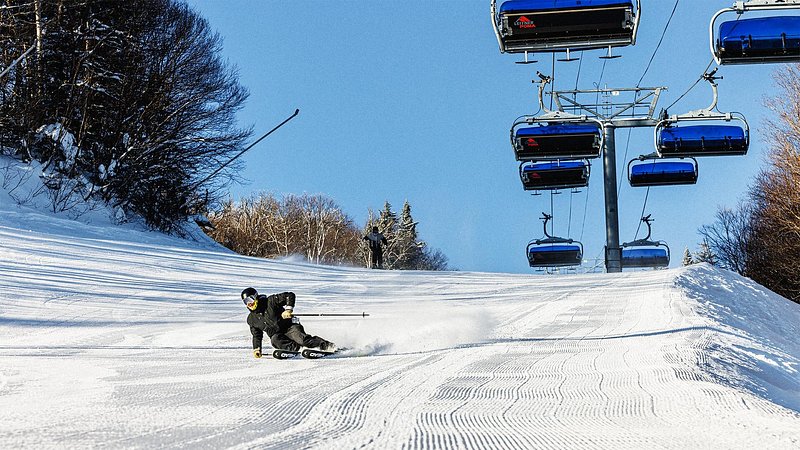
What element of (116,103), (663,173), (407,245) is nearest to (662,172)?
(663,173)

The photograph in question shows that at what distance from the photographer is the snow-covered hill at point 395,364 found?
4.11 m

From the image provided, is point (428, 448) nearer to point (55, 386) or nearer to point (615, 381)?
point (615, 381)

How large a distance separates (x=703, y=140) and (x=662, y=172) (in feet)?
16.5

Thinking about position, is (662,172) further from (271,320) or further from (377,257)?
(271,320)

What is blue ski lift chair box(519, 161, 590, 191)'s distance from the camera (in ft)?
90.4

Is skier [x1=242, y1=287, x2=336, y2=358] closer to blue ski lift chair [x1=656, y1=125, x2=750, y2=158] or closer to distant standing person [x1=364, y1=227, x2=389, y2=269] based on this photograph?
distant standing person [x1=364, y1=227, x2=389, y2=269]

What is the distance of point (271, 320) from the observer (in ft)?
30.2

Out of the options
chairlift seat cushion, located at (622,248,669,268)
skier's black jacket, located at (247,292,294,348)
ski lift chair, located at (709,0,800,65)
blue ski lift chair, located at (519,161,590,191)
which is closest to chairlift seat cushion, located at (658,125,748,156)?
blue ski lift chair, located at (519,161,590,191)

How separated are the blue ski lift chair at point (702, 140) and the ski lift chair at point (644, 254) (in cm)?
849

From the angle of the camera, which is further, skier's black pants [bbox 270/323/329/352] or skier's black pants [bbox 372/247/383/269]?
skier's black pants [bbox 372/247/383/269]

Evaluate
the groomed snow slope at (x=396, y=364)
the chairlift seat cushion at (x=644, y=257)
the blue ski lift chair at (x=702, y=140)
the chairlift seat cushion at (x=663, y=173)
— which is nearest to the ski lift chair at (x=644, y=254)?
the chairlift seat cushion at (x=644, y=257)

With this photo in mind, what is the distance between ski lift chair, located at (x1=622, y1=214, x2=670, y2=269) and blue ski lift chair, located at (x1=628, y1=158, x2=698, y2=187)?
3.84 meters

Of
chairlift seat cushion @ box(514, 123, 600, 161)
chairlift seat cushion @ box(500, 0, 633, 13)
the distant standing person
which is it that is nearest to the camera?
chairlift seat cushion @ box(500, 0, 633, 13)

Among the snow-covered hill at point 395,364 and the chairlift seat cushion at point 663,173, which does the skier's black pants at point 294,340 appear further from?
the chairlift seat cushion at point 663,173
